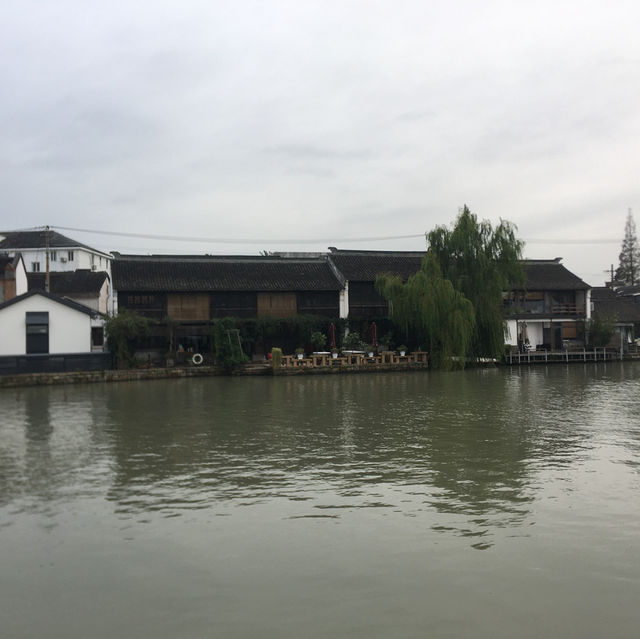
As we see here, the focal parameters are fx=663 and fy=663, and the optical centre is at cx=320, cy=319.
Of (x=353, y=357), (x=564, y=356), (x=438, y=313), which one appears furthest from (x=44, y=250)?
(x=564, y=356)

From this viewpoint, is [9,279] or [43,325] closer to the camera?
[43,325]

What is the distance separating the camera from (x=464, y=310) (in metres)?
34.5

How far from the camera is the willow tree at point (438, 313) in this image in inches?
1352

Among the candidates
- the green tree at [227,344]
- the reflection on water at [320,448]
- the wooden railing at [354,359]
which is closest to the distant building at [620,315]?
the wooden railing at [354,359]

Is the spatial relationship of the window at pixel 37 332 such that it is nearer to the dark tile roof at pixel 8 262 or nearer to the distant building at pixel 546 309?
the dark tile roof at pixel 8 262

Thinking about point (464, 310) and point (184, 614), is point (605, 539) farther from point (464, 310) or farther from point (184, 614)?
point (464, 310)

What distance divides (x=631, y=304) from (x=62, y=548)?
5004 centimetres

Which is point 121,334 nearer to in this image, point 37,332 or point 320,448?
point 37,332

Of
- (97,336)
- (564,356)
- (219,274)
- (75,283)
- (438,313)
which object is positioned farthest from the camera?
(75,283)

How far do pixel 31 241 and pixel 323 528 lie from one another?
6281 centimetres

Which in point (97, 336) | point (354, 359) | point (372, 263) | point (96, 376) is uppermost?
point (372, 263)

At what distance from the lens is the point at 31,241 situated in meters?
63.7

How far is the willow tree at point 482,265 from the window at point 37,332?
2065 centimetres

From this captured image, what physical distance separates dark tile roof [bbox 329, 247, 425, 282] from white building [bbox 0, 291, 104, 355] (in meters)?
15.6
